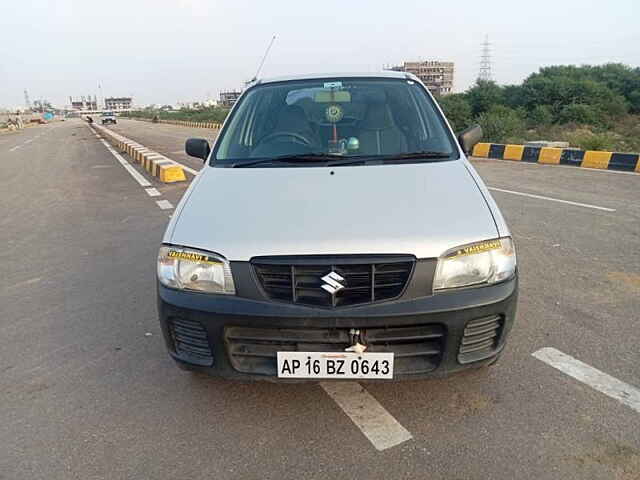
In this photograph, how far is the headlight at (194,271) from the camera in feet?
6.87

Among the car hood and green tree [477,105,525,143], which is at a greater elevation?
the car hood

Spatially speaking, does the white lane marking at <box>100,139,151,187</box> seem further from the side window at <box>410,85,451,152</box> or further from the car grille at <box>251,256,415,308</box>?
the car grille at <box>251,256,415,308</box>

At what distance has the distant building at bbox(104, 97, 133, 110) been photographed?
6821 inches

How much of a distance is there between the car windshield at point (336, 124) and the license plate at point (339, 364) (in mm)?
1294

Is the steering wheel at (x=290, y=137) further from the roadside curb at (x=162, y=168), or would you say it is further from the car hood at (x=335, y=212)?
the roadside curb at (x=162, y=168)

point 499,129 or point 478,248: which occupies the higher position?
point 478,248

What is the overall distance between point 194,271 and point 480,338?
1343 millimetres

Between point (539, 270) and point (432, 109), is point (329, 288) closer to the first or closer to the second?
point (432, 109)

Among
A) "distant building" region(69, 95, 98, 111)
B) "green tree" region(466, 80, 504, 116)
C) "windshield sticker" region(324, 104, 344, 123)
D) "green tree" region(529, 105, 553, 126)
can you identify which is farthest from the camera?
"distant building" region(69, 95, 98, 111)

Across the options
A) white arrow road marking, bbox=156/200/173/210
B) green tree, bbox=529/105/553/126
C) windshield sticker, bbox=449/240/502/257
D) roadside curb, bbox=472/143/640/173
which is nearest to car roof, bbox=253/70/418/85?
windshield sticker, bbox=449/240/502/257

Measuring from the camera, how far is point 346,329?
78.0 inches

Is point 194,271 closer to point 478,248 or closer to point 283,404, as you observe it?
point 283,404

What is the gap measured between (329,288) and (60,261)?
3.95m

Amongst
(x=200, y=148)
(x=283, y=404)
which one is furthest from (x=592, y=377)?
(x=200, y=148)
